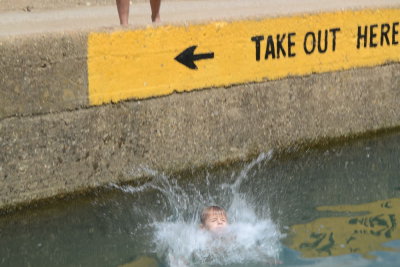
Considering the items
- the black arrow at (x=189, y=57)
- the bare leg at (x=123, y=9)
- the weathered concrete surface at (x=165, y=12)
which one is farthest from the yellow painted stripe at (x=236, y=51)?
the bare leg at (x=123, y=9)

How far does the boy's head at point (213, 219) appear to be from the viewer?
4977mm

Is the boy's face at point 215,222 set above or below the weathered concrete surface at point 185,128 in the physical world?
below

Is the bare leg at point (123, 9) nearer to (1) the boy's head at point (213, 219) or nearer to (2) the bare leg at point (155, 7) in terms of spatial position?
(2) the bare leg at point (155, 7)

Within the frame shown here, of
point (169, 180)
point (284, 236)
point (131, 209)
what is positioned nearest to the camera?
point (284, 236)

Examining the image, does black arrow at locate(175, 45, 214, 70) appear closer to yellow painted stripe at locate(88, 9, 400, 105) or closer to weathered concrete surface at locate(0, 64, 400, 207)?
yellow painted stripe at locate(88, 9, 400, 105)

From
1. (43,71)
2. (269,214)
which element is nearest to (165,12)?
(43,71)

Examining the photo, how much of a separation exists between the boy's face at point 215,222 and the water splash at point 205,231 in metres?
0.04

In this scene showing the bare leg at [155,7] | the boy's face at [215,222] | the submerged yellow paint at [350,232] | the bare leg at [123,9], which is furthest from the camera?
the bare leg at [155,7]

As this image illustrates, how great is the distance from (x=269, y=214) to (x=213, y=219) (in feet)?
1.51

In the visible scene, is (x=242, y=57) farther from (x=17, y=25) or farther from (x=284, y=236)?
(x=17, y=25)

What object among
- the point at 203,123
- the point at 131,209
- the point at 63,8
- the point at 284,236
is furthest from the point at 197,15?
the point at 284,236

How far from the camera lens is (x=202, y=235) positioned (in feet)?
16.4

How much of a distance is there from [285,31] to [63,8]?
319cm

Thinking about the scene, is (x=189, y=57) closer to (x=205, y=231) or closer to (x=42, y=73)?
(x=42, y=73)
